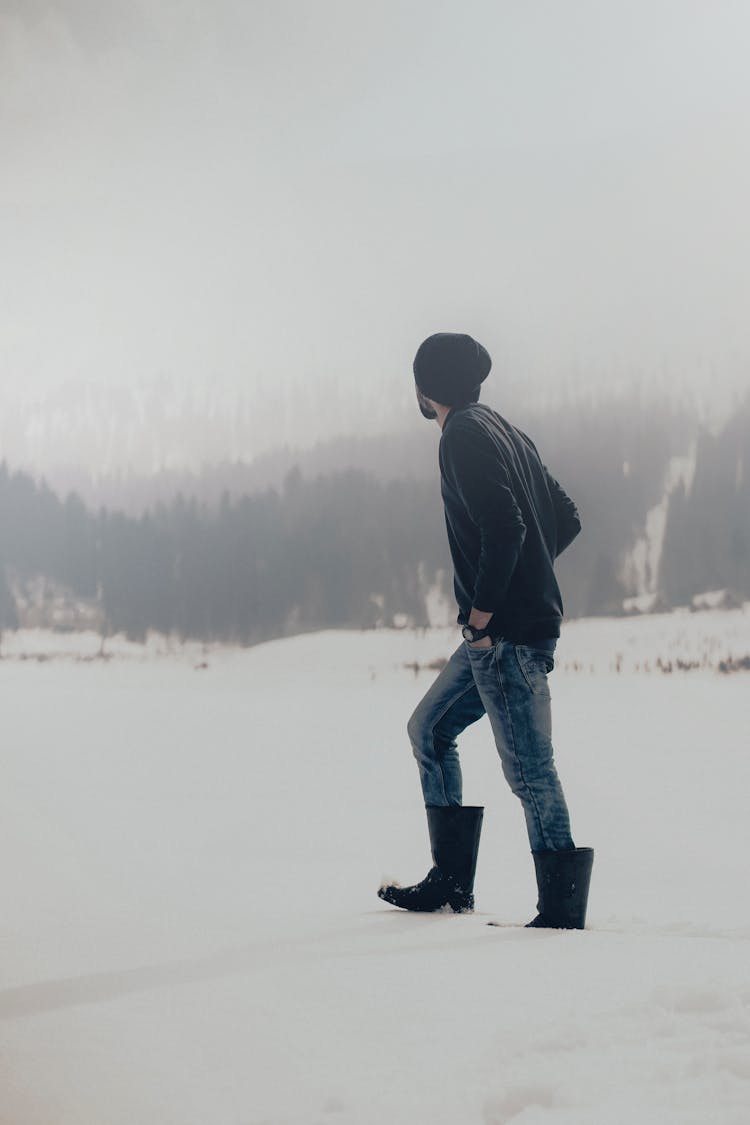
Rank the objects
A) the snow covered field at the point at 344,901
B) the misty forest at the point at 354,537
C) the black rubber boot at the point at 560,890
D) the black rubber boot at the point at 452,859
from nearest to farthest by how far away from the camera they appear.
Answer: the snow covered field at the point at 344,901, the black rubber boot at the point at 560,890, the black rubber boot at the point at 452,859, the misty forest at the point at 354,537

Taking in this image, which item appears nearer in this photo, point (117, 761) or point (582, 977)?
point (582, 977)

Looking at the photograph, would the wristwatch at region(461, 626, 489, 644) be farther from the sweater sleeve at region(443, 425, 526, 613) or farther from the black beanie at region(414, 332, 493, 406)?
the black beanie at region(414, 332, 493, 406)

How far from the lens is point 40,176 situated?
3.78 metres

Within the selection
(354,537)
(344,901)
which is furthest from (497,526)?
(354,537)

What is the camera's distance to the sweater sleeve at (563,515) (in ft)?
4.72

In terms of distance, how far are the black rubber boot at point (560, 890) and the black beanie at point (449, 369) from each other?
0.60 m

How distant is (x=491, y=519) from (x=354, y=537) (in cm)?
222

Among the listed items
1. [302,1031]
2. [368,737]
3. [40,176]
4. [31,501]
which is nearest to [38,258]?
[40,176]

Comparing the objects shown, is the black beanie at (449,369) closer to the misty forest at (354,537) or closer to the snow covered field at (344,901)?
the snow covered field at (344,901)

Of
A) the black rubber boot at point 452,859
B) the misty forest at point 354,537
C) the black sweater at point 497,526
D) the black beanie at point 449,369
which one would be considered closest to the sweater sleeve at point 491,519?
the black sweater at point 497,526

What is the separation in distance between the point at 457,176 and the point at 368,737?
176 centimetres

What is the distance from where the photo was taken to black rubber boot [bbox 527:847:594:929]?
1.26 m

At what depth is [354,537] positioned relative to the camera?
11.4 ft

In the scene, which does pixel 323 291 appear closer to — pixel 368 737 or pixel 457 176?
pixel 457 176
